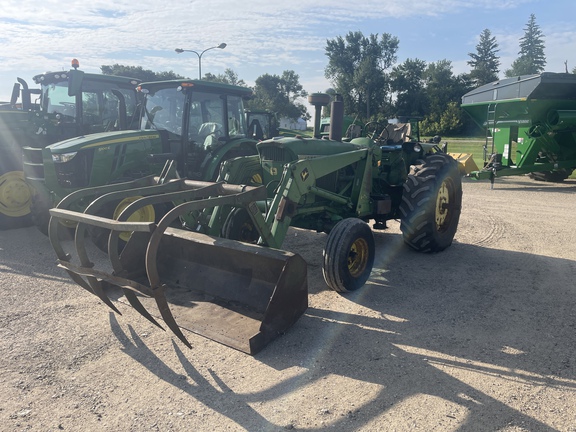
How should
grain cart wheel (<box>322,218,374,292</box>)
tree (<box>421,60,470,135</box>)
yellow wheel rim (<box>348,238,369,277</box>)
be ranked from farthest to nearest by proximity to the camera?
tree (<box>421,60,470,135</box>) < yellow wheel rim (<box>348,238,369,277</box>) < grain cart wheel (<box>322,218,374,292</box>)

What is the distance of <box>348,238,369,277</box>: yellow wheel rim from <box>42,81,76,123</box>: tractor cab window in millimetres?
6740

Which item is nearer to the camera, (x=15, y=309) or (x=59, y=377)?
(x=59, y=377)

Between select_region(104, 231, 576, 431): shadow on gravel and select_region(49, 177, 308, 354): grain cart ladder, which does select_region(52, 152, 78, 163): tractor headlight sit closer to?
select_region(49, 177, 308, 354): grain cart ladder

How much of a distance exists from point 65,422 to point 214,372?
1.04 meters

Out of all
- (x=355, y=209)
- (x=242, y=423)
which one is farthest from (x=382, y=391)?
(x=355, y=209)

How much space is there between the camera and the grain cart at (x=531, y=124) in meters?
12.6

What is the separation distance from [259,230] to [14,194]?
244 inches

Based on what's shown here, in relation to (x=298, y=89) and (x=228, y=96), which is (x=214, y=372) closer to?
(x=228, y=96)

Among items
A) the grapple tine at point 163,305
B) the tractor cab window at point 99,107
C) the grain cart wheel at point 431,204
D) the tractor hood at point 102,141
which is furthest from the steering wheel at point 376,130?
the grapple tine at point 163,305

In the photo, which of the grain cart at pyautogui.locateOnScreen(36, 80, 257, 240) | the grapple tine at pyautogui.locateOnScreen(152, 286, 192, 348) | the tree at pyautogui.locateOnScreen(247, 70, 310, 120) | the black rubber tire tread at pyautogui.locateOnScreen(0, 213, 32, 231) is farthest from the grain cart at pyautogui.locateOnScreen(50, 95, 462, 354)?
the tree at pyautogui.locateOnScreen(247, 70, 310, 120)

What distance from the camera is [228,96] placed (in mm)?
8039

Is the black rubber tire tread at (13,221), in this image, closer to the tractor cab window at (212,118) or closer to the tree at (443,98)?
the tractor cab window at (212,118)

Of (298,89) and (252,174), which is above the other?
(298,89)

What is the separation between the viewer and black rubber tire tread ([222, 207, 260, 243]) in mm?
5520
